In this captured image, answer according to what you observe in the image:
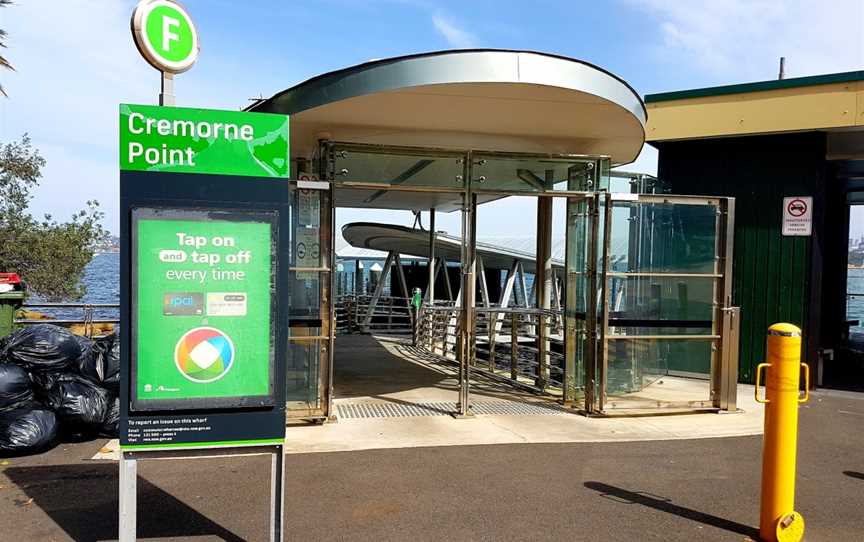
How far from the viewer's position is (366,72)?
5.80 meters

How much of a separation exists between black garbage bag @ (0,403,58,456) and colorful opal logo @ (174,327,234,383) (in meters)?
2.92

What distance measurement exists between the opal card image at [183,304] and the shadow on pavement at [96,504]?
1.44 meters

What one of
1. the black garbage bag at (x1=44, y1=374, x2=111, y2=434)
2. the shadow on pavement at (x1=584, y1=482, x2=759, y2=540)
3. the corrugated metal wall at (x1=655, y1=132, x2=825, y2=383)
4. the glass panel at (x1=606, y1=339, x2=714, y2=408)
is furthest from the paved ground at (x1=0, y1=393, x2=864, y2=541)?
the corrugated metal wall at (x1=655, y1=132, x2=825, y2=383)

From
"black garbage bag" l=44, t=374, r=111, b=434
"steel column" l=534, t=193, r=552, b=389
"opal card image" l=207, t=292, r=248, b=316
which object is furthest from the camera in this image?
"steel column" l=534, t=193, r=552, b=389

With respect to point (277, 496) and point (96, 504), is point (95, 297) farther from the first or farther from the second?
point (277, 496)

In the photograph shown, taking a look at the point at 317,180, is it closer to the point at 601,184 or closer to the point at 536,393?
the point at 601,184

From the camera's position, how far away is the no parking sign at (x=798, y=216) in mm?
9305

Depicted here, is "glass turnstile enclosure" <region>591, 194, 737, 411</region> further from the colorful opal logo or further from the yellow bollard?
the colorful opal logo

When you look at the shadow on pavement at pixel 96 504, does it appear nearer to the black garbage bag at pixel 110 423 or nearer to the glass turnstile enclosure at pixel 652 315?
the black garbage bag at pixel 110 423

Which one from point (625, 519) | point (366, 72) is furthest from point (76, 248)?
point (625, 519)

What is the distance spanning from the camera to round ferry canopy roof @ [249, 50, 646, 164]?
18.5 ft

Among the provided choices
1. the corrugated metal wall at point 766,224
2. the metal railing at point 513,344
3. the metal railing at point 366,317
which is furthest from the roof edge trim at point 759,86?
the metal railing at point 366,317

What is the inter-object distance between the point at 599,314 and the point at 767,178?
4.14 metres

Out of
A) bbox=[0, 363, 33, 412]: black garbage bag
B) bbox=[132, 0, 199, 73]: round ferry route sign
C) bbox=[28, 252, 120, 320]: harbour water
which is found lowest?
bbox=[28, 252, 120, 320]: harbour water
